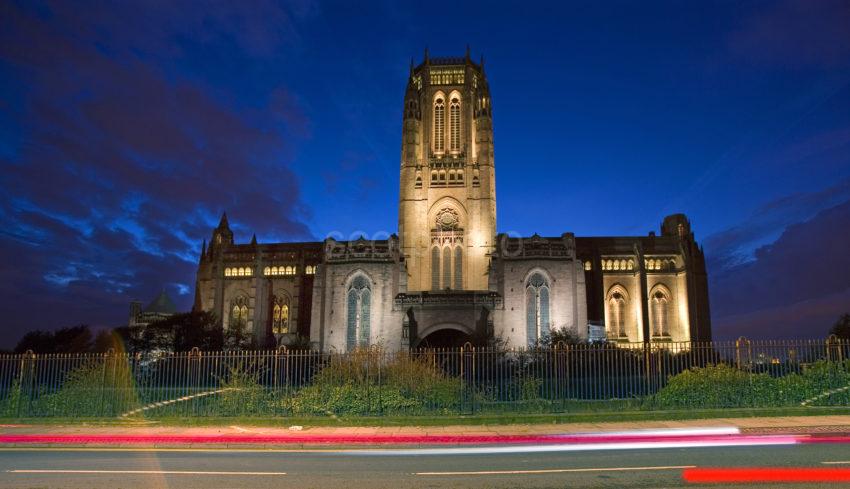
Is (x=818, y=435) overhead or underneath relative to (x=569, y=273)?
underneath

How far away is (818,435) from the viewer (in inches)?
626

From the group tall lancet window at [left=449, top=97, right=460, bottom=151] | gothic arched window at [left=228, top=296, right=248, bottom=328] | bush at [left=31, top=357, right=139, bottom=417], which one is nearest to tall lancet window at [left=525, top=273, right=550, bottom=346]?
tall lancet window at [left=449, top=97, right=460, bottom=151]

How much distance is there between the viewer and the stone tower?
5981cm

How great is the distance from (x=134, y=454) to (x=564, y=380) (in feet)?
41.9

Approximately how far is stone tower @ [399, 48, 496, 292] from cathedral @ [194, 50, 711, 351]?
0.11m

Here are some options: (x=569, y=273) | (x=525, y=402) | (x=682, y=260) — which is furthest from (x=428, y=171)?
(x=525, y=402)

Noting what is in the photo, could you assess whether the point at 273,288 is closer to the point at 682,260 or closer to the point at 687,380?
the point at 682,260

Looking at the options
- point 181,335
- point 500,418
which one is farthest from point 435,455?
point 181,335

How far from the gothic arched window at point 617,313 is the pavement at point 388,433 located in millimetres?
45677

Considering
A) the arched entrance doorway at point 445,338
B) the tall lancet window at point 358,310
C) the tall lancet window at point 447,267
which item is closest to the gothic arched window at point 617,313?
the tall lancet window at point 447,267

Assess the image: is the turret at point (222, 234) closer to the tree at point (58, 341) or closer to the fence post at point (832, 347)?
the tree at point (58, 341)

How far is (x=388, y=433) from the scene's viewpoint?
668 inches

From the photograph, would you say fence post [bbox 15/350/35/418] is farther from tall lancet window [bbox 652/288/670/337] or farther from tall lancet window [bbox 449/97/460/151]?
tall lancet window [bbox 652/288/670/337]

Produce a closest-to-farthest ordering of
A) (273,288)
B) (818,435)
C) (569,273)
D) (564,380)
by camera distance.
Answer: (818,435)
(564,380)
(569,273)
(273,288)
